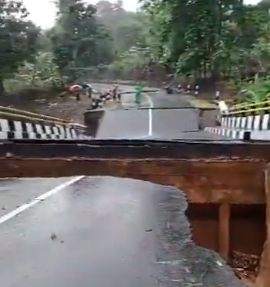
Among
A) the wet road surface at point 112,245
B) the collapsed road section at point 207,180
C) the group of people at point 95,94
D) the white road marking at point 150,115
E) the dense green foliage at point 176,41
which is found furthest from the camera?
the group of people at point 95,94

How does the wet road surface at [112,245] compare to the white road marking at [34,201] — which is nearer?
the wet road surface at [112,245]

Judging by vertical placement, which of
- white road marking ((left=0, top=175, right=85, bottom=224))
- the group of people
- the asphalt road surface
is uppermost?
the asphalt road surface

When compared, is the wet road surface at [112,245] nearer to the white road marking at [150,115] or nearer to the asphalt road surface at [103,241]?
the asphalt road surface at [103,241]

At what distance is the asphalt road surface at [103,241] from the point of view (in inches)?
100

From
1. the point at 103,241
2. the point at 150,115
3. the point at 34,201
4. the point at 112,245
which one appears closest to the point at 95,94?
the point at 150,115

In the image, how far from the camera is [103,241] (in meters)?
3.25

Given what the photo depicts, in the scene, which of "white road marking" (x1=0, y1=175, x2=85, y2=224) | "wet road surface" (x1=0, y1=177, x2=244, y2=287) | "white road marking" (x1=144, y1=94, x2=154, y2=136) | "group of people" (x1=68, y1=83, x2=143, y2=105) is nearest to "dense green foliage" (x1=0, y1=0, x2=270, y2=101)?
"group of people" (x1=68, y1=83, x2=143, y2=105)

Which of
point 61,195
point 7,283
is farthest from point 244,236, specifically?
point 61,195

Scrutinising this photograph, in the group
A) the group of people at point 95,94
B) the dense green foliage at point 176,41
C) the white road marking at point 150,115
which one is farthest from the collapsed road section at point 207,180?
the group of people at point 95,94

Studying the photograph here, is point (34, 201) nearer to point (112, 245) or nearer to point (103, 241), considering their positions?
point (103, 241)

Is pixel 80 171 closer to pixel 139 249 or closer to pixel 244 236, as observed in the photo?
pixel 139 249

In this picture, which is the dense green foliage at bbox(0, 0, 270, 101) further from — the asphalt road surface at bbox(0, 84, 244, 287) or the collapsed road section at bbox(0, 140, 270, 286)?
the collapsed road section at bbox(0, 140, 270, 286)

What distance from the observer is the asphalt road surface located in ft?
8.34

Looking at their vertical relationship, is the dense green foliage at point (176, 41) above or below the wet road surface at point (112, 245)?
below
